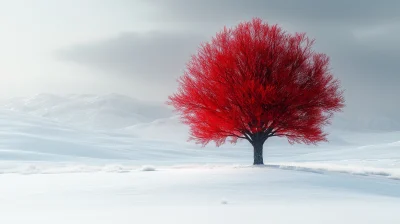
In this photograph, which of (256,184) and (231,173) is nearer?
(256,184)

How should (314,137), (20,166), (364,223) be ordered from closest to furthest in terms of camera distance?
(364,223)
(314,137)
(20,166)

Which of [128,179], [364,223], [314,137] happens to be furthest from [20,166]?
[364,223]

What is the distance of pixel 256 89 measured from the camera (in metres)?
24.9

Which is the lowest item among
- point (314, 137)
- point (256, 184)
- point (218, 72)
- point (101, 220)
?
point (101, 220)

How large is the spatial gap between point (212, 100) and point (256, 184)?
7601 millimetres

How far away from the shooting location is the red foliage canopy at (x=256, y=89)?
83.9 feet

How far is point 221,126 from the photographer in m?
26.5

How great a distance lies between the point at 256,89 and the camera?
24.9 meters

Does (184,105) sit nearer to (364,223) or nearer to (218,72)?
(218,72)

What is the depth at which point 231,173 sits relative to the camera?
22.4 meters

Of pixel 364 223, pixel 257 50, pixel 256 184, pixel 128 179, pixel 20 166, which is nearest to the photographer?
pixel 364 223

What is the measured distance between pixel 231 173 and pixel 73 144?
125 ft

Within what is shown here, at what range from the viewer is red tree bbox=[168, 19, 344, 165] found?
1007 inches

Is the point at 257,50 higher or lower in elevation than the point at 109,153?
higher
